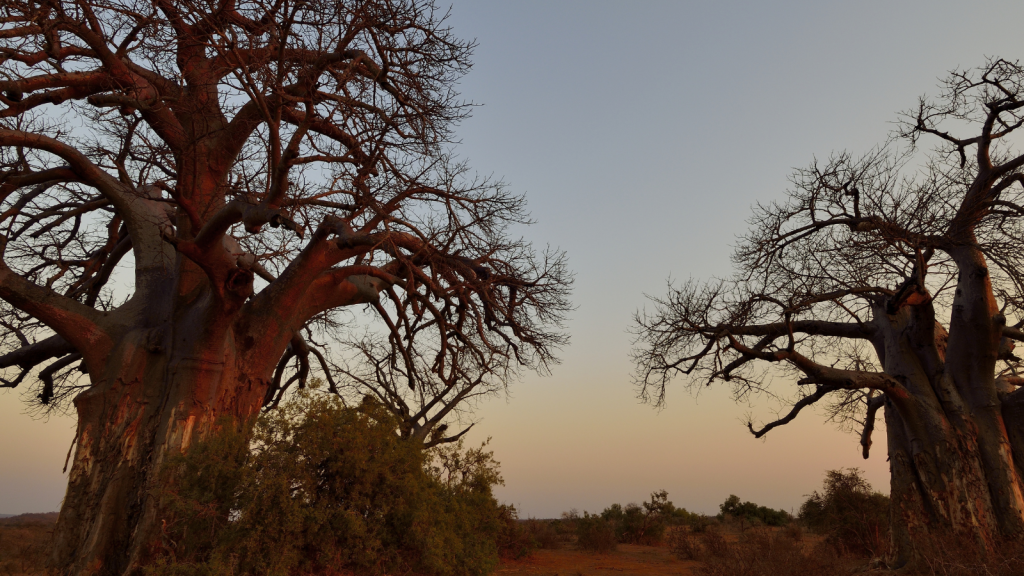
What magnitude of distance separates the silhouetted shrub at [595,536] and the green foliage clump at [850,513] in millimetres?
4232

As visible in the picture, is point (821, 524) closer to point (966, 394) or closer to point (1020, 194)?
point (966, 394)

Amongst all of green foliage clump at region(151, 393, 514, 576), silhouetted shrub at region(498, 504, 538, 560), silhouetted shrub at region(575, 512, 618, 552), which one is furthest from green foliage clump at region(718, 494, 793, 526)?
green foliage clump at region(151, 393, 514, 576)

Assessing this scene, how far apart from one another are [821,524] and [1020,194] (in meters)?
8.45

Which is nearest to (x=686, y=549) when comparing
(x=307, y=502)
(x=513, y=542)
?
(x=513, y=542)

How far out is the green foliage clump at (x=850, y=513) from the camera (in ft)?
34.2

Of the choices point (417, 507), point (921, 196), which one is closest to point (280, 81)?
point (417, 507)

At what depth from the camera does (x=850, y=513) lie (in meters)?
11.4

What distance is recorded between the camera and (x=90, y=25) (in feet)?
20.6

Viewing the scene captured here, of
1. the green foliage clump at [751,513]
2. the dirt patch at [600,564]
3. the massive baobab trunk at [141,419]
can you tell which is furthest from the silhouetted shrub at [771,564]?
the green foliage clump at [751,513]

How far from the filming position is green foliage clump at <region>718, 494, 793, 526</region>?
64.7 ft

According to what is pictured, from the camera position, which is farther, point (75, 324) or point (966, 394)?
point (966, 394)

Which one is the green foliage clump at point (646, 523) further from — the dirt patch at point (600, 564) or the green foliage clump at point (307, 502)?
the green foliage clump at point (307, 502)

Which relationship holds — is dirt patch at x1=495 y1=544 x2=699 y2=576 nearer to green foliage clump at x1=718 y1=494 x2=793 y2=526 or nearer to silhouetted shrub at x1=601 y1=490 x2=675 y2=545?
silhouetted shrub at x1=601 y1=490 x2=675 y2=545

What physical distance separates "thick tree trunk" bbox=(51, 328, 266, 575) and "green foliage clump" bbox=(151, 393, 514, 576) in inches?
25.8
